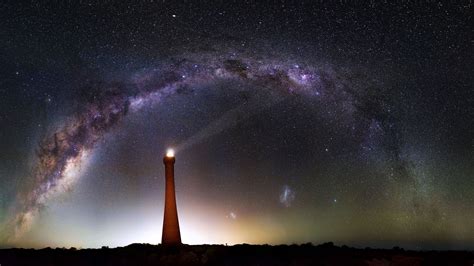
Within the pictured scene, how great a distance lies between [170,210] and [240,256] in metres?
16.5

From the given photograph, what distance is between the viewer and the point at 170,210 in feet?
124

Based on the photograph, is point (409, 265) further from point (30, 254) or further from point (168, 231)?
point (168, 231)

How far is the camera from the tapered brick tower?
37000 millimetres

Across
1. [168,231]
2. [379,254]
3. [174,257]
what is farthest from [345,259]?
[168,231]

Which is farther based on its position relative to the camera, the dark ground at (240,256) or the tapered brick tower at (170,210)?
the tapered brick tower at (170,210)

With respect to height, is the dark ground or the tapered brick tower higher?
the tapered brick tower

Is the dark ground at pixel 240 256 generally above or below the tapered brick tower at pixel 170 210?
below

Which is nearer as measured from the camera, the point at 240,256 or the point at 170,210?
the point at 240,256

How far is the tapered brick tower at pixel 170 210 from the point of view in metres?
37.0

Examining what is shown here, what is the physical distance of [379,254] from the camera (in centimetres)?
2166

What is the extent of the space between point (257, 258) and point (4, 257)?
1190cm

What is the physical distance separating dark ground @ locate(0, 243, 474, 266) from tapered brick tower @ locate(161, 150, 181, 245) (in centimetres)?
1226

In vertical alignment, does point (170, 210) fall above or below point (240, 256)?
above

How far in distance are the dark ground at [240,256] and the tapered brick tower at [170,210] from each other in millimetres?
12261
